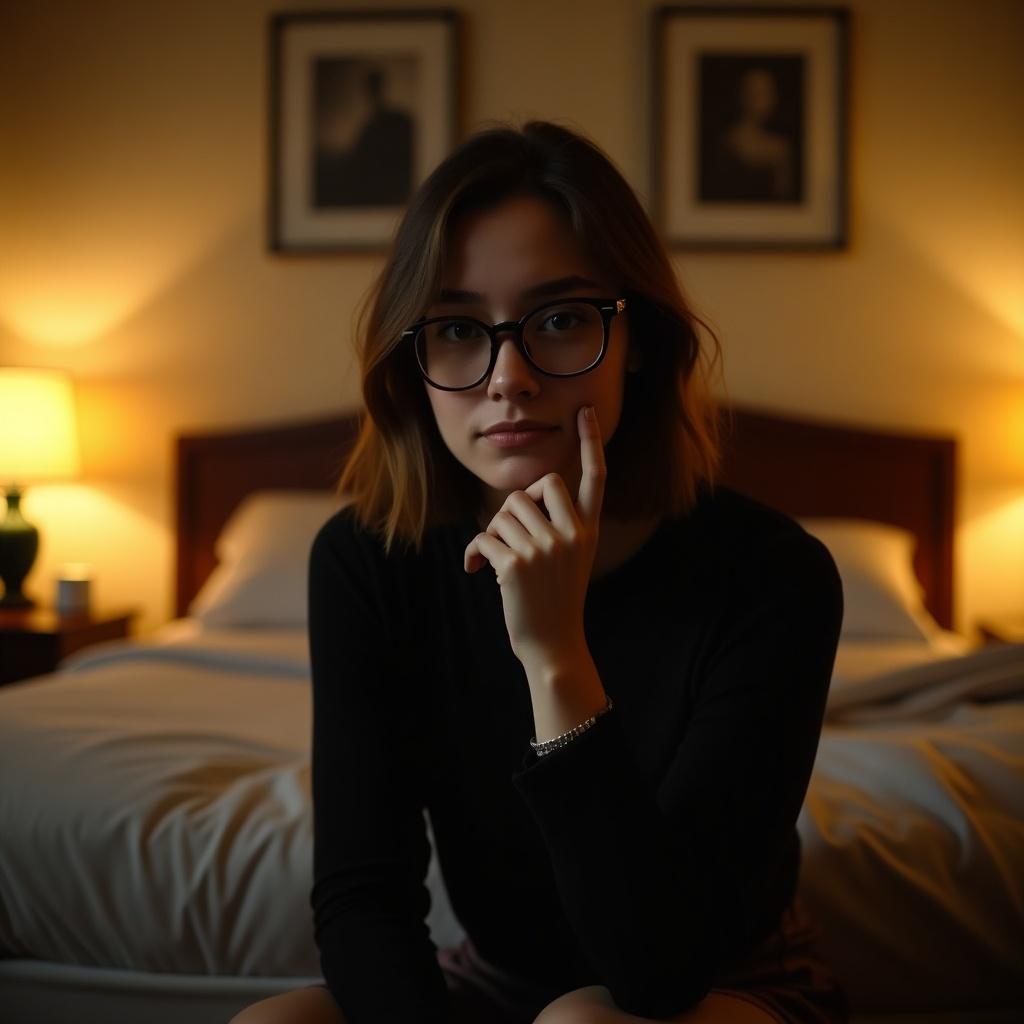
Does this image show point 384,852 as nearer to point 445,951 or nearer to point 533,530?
point 445,951

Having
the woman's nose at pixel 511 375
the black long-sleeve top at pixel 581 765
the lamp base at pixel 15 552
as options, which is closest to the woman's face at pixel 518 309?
the woman's nose at pixel 511 375

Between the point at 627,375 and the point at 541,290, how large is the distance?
20cm

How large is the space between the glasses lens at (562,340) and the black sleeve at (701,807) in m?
0.28

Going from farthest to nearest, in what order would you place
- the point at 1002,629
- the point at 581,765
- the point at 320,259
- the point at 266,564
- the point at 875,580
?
the point at 320,259, the point at 1002,629, the point at 266,564, the point at 875,580, the point at 581,765

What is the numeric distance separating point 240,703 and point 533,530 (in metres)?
1.17

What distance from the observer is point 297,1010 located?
868 mm

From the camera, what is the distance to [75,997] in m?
1.28

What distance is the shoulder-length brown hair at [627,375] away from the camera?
3.15ft

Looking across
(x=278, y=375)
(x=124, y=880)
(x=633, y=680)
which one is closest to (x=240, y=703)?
(x=124, y=880)

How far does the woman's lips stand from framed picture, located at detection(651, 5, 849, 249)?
2.45 m

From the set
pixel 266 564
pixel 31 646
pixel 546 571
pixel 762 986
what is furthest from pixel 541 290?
pixel 31 646

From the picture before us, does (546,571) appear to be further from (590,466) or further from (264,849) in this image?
(264,849)

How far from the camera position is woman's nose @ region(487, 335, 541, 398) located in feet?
3.01

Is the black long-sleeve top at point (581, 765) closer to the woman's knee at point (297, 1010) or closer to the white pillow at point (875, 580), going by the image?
the woman's knee at point (297, 1010)
